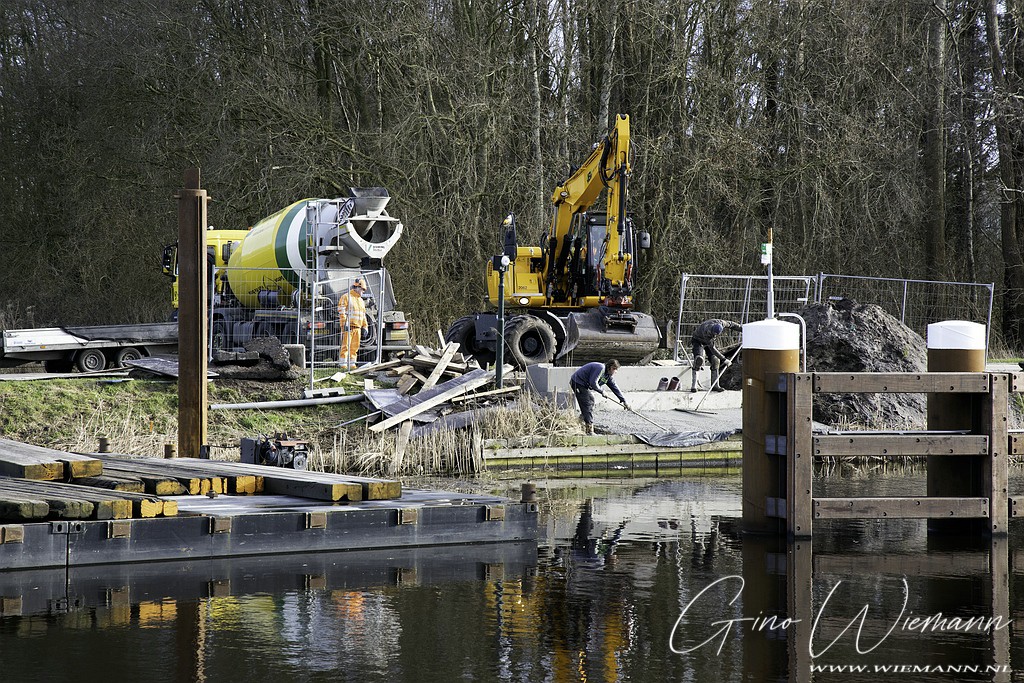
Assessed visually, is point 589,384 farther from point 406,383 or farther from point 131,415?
point 131,415

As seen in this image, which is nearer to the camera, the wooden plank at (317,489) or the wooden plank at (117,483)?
the wooden plank at (117,483)

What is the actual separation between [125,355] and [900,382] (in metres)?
15.7

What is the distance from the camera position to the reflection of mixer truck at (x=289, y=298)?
23094 millimetres

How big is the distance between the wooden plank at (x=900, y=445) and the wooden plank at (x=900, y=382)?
1.30 feet

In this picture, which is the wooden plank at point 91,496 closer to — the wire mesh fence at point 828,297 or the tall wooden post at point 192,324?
the tall wooden post at point 192,324

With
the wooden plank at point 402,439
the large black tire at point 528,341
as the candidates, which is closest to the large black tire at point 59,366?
the wooden plank at point 402,439

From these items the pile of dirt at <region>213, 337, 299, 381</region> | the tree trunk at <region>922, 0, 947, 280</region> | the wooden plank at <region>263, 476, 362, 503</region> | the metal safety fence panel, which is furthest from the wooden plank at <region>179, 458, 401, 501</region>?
the tree trunk at <region>922, 0, 947, 280</region>

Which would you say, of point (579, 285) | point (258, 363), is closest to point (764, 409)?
point (258, 363)

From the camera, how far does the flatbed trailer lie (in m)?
22.7

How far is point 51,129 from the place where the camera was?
3422 cm

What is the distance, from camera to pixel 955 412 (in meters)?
12.0

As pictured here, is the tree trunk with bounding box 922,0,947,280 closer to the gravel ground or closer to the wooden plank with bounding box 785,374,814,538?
the gravel ground

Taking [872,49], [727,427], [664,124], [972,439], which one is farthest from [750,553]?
[872,49]

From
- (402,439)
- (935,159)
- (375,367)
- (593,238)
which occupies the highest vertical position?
(935,159)
